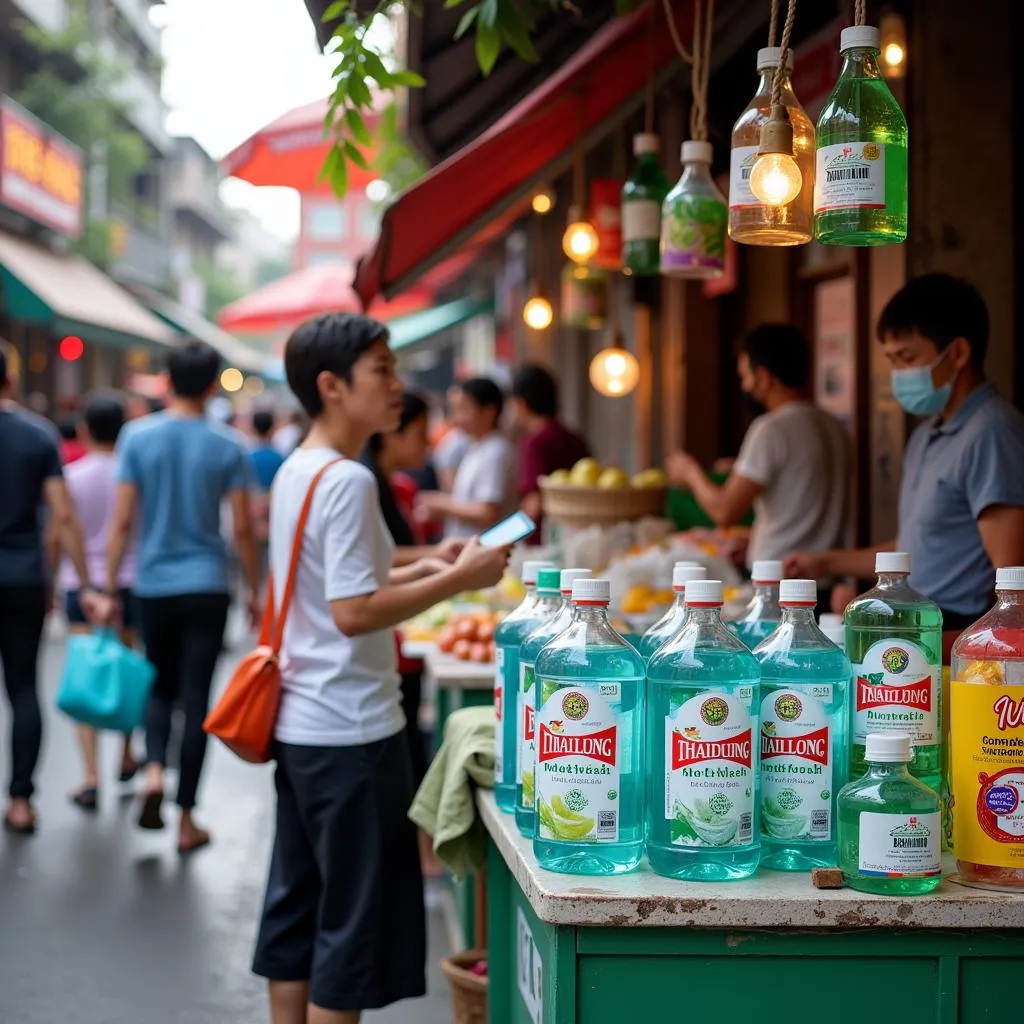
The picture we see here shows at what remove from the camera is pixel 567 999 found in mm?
2320

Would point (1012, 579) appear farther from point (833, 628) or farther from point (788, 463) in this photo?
point (788, 463)

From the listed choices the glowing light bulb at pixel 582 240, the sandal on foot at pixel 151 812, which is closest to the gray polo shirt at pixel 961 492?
the glowing light bulb at pixel 582 240

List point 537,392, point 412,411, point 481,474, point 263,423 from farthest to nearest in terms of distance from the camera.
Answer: point 263,423, point 537,392, point 481,474, point 412,411

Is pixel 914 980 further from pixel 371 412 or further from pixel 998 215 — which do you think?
pixel 998 215

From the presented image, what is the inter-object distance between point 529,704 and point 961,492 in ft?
4.65

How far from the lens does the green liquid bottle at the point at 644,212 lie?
4.66m

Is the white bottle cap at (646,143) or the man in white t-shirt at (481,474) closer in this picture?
the white bottle cap at (646,143)

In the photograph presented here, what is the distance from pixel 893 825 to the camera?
2.26 metres

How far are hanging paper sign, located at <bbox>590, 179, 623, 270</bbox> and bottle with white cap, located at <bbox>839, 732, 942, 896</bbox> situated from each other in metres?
4.34

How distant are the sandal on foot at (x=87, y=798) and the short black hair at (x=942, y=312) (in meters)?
5.12

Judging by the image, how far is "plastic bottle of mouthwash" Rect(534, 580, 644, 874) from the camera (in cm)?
234

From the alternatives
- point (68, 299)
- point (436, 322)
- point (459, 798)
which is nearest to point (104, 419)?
point (459, 798)

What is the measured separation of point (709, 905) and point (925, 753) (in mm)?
465

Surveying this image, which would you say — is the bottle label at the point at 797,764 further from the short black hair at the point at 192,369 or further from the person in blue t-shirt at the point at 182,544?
the short black hair at the point at 192,369
